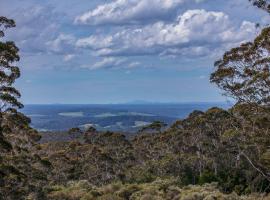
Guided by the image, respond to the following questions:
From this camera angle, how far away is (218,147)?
208 feet

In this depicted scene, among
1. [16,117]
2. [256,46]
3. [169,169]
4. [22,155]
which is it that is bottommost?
[169,169]

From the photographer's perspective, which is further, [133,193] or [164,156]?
[164,156]

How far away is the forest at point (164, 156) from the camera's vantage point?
26.1 metres

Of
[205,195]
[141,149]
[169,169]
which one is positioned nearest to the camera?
[205,195]

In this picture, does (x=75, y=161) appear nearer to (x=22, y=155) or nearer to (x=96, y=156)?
(x=96, y=156)

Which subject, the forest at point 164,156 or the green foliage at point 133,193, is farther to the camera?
the green foliage at point 133,193

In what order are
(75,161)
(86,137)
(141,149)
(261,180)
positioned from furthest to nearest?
(86,137) < (141,149) < (75,161) < (261,180)

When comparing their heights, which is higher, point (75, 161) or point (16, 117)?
point (16, 117)

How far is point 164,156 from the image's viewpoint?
66.8 m

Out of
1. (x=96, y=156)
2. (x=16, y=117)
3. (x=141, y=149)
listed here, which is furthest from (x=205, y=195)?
(x=141, y=149)

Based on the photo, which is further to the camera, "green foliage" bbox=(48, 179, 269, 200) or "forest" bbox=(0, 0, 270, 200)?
"green foliage" bbox=(48, 179, 269, 200)

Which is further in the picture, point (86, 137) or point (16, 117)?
point (86, 137)

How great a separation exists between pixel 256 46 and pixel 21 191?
51.0 ft

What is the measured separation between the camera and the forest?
26062 mm
